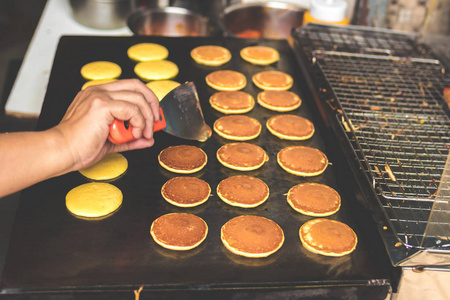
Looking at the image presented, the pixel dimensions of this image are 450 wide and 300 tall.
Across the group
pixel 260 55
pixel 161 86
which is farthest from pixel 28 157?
pixel 260 55

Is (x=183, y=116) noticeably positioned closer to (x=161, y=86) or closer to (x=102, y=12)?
(x=161, y=86)

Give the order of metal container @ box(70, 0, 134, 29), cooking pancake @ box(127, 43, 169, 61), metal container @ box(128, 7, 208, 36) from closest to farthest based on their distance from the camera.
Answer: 1. cooking pancake @ box(127, 43, 169, 61)
2. metal container @ box(128, 7, 208, 36)
3. metal container @ box(70, 0, 134, 29)

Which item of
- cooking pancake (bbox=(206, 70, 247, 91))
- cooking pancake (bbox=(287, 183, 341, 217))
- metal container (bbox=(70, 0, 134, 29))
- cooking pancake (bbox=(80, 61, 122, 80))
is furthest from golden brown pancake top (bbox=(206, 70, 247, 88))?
metal container (bbox=(70, 0, 134, 29))

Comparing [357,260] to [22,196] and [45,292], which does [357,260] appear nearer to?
[45,292]

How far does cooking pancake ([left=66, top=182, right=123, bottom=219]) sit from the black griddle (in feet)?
0.08

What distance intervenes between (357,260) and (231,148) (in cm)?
65

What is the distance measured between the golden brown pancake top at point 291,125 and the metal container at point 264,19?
1.10m

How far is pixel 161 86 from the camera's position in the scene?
6.84 feet

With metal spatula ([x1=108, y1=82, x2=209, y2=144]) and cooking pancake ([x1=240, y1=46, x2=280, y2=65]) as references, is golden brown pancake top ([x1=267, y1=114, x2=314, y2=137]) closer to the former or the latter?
metal spatula ([x1=108, y1=82, x2=209, y2=144])

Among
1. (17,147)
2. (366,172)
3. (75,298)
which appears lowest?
(75,298)

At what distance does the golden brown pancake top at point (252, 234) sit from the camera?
4.36ft

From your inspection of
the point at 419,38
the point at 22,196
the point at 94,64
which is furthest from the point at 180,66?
the point at 419,38

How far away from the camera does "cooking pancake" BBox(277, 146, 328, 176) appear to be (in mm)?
1658

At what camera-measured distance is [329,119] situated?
1832 millimetres
